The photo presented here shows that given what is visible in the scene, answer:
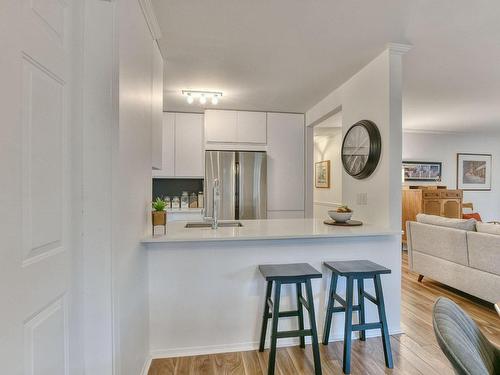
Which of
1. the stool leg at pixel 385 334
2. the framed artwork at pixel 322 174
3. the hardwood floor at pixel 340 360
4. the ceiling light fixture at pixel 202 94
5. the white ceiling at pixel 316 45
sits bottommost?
the hardwood floor at pixel 340 360

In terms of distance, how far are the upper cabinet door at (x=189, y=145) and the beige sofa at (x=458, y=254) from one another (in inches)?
126

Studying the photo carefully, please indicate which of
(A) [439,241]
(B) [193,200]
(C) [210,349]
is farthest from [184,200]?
(A) [439,241]

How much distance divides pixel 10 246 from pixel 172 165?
3406 mm

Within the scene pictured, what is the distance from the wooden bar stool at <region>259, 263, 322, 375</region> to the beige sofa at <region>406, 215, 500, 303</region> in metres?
2.00

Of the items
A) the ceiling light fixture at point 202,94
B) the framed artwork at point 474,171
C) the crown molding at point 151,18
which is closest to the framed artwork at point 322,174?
the framed artwork at point 474,171

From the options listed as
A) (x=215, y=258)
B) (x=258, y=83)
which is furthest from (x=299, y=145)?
(x=215, y=258)

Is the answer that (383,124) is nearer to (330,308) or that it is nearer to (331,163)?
(330,308)

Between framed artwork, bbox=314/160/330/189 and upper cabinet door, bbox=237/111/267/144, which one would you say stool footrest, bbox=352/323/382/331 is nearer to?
upper cabinet door, bbox=237/111/267/144

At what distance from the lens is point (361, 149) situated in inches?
101

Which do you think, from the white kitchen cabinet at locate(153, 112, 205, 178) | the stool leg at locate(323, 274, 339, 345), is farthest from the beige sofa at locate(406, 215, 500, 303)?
the white kitchen cabinet at locate(153, 112, 205, 178)

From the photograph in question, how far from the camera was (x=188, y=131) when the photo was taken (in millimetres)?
4152

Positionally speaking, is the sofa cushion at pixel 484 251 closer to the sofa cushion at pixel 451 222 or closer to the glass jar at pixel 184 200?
the sofa cushion at pixel 451 222

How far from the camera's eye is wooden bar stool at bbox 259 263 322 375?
1690 millimetres

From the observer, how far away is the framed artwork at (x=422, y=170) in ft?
18.2
